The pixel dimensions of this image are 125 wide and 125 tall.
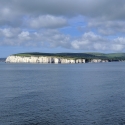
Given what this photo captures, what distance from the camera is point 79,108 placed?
49.8m

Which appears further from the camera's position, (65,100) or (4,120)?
(65,100)

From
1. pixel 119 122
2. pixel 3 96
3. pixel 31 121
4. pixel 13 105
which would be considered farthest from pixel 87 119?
pixel 3 96

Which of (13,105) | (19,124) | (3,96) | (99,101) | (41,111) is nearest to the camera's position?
(19,124)

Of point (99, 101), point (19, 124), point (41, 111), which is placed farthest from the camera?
point (99, 101)

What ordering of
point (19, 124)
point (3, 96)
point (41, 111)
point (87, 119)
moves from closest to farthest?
point (19, 124) → point (87, 119) → point (41, 111) → point (3, 96)

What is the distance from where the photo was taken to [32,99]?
59.3 metres

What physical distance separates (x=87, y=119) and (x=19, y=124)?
40.8ft

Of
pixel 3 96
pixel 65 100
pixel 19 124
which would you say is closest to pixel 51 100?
pixel 65 100

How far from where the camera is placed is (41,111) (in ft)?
157

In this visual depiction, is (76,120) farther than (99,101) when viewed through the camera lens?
No

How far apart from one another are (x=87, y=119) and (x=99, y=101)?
49.8ft

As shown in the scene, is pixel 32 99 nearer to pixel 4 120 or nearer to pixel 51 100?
pixel 51 100

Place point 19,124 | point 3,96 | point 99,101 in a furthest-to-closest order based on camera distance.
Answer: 1. point 3,96
2. point 99,101
3. point 19,124

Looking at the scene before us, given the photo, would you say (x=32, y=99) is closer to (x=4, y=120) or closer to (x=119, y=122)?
(x=4, y=120)
